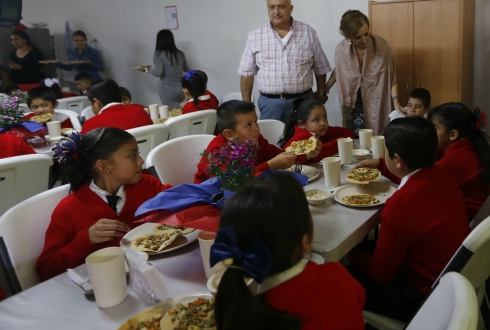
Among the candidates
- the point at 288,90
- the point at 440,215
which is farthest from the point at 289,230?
the point at 288,90

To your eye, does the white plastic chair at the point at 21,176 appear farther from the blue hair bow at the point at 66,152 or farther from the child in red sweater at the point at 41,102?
the child in red sweater at the point at 41,102

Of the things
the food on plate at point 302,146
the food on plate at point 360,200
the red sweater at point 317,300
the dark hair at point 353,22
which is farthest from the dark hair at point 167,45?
the red sweater at point 317,300

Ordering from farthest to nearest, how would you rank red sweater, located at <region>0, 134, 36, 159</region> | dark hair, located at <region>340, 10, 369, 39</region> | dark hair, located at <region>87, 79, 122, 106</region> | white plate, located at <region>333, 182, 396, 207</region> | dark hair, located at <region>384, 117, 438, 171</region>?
dark hair, located at <region>340, 10, 369, 39</region>, dark hair, located at <region>87, 79, 122, 106</region>, red sweater, located at <region>0, 134, 36, 159</region>, white plate, located at <region>333, 182, 396, 207</region>, dark hair, located at <region>384, 117, 438, 171</region>

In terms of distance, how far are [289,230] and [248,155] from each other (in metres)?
0.50

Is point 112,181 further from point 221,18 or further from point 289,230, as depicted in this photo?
point 221,18

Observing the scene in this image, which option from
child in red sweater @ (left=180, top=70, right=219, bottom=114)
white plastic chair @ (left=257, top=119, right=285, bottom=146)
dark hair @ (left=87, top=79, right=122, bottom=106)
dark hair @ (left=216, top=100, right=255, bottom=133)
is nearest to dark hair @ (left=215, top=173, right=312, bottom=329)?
dark hair @ (left=216, top=100, right=255, bottom=133)

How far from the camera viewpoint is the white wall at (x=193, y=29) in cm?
477

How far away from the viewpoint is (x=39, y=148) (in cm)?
306

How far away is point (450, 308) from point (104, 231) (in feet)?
3.42

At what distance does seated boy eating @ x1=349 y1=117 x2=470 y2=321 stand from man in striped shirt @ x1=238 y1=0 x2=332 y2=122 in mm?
2178

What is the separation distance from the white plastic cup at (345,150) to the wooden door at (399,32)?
7.35ft

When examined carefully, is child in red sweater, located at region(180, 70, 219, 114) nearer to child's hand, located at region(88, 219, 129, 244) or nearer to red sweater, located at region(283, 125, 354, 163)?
red sweater, located at region(283, 125, 354, 163)

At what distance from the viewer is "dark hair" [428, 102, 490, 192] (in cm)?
196

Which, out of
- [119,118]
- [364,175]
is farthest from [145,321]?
[119,118]
